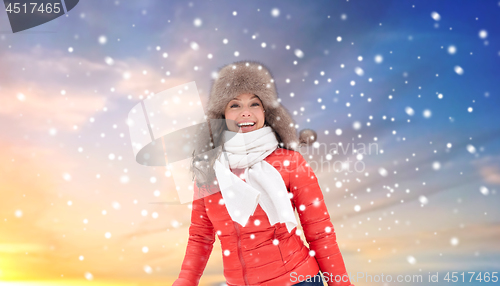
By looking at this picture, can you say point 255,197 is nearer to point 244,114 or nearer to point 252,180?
point 252,180

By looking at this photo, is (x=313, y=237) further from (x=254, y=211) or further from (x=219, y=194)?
(x=219, y=194)

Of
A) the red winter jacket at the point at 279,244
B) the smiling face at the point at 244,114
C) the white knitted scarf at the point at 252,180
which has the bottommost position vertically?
the red winter jacket at the point at 279,244

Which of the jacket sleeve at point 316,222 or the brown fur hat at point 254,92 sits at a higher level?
the brown fur hat at point 254,92

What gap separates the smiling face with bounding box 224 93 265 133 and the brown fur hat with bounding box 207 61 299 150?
0.05 meters

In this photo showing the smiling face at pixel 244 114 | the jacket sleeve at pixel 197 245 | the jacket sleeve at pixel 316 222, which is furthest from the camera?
the smiling face at pixel 244 114

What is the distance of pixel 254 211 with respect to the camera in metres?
2.26

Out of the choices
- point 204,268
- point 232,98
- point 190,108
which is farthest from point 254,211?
point 190,108

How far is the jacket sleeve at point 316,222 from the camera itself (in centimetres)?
212

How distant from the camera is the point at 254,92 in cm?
260

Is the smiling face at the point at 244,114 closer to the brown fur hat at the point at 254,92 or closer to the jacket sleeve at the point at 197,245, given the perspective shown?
the brown fur hat at the point at 254,92

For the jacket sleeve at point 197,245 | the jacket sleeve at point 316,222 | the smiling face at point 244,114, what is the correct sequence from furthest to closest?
the smiling face at point 244,114 → the jacket sleeve at point 197,245 → the jacket sleeve at point 316,222

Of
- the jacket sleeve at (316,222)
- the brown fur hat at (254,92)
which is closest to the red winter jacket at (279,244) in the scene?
the jacket sleeve at (316,222)

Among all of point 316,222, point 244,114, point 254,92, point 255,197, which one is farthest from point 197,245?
point 254,92

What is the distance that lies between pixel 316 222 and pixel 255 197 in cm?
49
